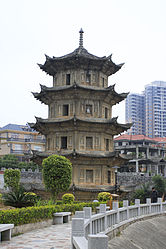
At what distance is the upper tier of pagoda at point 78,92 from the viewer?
1273 inches

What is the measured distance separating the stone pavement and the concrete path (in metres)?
2.06

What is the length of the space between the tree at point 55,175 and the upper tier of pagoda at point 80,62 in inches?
503

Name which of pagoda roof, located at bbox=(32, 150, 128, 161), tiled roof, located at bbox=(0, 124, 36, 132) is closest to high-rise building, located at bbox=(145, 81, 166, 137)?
tiled roof, located at bbox=(0, 124, 36, 132)

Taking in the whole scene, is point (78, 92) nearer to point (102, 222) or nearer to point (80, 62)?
point (80, 62)

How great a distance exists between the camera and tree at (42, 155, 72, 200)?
22.5m

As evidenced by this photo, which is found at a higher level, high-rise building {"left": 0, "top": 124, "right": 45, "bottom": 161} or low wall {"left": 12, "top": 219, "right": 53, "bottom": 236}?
high-rise building {"left": 0, "top": 124, "right": 45, "bottom": 161}

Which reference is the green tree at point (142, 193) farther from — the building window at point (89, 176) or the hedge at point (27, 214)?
the hedge at point (27, 214)

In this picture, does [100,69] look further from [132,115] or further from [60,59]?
[132,115]

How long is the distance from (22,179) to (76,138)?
47.7 feet

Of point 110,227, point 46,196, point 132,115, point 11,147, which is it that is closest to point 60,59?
point 46,196

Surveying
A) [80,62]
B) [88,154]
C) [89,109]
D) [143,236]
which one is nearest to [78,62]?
[80,62]

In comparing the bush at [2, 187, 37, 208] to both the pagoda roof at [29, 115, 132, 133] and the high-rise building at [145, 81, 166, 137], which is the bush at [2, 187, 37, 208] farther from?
the high-rise building at [145, 81, 166, 137]

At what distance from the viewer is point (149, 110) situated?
160 meters

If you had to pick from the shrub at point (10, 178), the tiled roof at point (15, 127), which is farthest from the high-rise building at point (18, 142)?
the shrub at point (10, 178)
